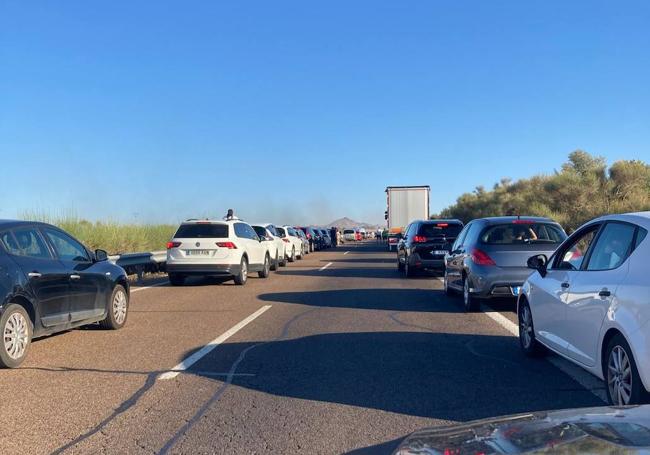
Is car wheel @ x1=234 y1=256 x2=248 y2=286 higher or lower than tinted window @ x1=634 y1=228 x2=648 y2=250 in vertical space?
lower

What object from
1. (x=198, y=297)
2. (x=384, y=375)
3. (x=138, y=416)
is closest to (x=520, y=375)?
(x=384, y=375)

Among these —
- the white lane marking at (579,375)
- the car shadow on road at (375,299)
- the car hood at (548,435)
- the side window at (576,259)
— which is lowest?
the white lane marking at (579,375)

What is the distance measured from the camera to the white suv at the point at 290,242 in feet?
92.8

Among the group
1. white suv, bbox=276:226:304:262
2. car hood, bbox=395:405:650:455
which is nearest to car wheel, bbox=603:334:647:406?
car hood, bbox=395:405:650:455

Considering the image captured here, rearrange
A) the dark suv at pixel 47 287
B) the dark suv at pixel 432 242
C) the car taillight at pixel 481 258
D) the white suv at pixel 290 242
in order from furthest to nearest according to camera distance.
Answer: the white suv at pixel 290 242
the dark suv at pixel 432 242
the car taillight at pixel 481 258
the dark suv at pixel 47 287

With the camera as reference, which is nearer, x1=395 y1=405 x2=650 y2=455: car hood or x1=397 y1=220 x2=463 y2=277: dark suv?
x1=395 y1=405 x2=650 y2=455: car hood

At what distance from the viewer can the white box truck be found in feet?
121

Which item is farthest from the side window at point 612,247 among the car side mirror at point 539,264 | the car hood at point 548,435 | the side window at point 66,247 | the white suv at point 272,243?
the white suv at point 272,243

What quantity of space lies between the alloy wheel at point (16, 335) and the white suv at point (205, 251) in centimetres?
917

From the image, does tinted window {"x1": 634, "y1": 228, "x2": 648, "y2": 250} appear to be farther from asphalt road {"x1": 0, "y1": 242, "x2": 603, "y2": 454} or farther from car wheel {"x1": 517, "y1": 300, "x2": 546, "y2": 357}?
car wheel {"x1": 517, "y1": 300, "x2": 546, "y2": 357}

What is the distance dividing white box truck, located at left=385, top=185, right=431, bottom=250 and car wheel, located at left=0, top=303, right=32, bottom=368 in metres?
30.4

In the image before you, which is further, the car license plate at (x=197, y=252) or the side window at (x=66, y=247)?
the car license plate at (x=197, y=252)

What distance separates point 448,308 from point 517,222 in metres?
2.05

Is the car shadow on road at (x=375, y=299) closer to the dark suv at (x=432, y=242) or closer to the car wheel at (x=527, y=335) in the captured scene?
A: the dark suv at (x=432, y=242)
